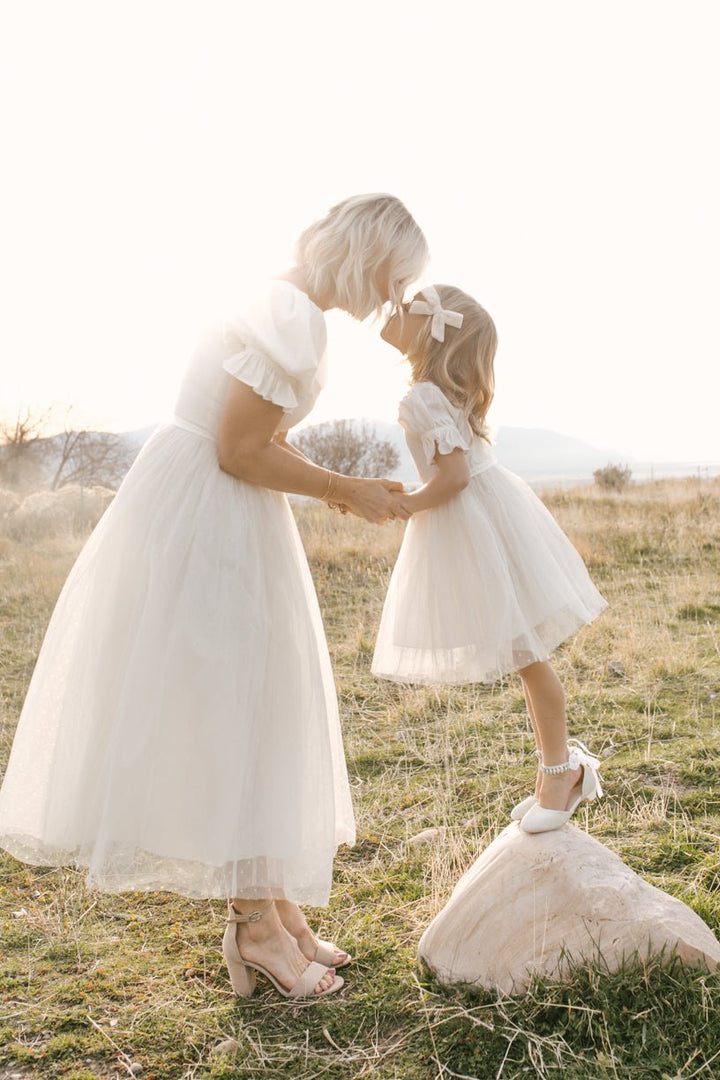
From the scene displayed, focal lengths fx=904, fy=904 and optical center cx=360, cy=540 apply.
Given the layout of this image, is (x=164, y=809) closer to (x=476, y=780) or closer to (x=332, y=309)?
(x=332, y=309)

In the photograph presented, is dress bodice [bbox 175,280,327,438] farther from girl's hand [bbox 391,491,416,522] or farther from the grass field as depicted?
the grass field

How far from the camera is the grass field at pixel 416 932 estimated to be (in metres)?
2.19

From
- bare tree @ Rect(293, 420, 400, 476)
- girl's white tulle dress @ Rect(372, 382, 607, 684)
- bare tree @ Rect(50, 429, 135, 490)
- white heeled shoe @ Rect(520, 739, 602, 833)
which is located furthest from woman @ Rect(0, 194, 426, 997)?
bare tree @ Rect(50, 429, 135, 490)

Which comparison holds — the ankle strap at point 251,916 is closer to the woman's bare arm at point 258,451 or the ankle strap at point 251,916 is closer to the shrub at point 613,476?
the woman's bare arm at point 258,451

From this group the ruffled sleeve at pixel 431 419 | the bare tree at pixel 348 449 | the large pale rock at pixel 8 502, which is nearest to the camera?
the ruffled sleeve at pixel 431 419

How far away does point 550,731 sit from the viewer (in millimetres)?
2732

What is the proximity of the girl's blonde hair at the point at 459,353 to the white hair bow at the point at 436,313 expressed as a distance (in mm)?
27

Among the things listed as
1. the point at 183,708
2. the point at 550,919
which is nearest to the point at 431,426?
the point at 183,708

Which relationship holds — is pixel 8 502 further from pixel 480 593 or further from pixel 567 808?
pixel 567 808

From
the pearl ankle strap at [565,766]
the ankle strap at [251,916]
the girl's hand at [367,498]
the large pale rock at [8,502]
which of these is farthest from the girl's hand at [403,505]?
the large pale rock at [8,502]

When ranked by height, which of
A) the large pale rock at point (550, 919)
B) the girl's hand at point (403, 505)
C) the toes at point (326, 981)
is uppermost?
the girl's hand at point (403, 505)

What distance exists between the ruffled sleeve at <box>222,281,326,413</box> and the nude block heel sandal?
1.44 metres

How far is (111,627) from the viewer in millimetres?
2430

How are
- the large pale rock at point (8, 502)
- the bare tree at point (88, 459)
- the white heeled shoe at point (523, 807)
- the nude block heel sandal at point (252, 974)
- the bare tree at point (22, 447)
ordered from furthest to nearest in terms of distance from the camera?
the bare tree at point (88, 459)
the bare tree at point (22, 447)
the large pale rock at point (8, 502)
the white heeled shoe at point (523, 807)
the nude block heel sandal at point (252, 974)
